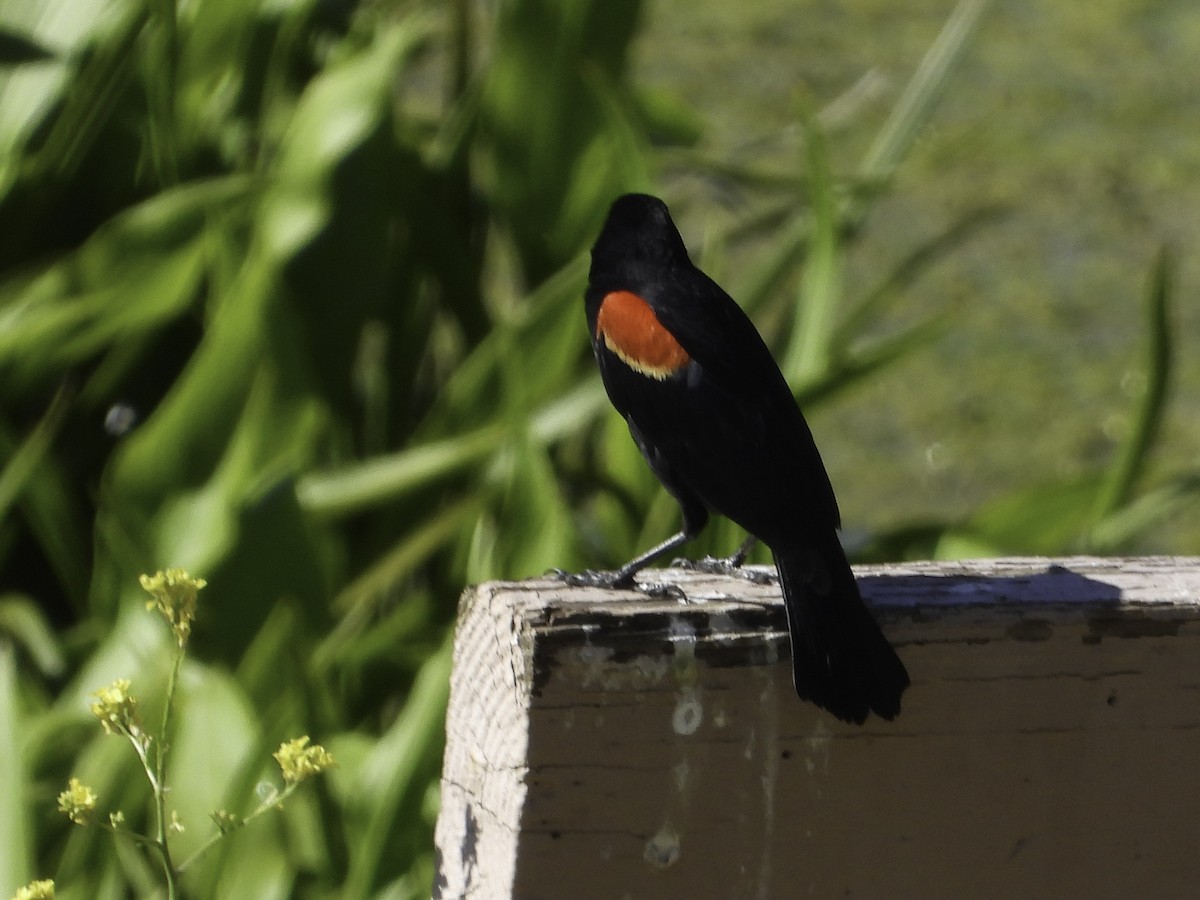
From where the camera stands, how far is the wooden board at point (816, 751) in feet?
2.98

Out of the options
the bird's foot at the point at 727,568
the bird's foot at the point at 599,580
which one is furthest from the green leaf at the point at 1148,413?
the bird's foot at the point at 599,580

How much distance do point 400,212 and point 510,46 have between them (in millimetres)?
293

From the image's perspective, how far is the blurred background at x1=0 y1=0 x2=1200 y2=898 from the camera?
172 centimetres

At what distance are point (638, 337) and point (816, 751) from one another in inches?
16.1

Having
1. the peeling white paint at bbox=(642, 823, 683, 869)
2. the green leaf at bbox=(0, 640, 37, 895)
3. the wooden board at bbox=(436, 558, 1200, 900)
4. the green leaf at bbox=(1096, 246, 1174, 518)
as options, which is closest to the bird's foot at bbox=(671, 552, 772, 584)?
the wooden board at bbox=(436, 558, 1200, 900)

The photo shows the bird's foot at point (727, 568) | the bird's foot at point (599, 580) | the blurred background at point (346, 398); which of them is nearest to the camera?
the bird's foot at point (599, 580)

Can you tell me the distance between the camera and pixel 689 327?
124 cm

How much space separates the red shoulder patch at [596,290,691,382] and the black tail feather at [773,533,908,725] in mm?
269

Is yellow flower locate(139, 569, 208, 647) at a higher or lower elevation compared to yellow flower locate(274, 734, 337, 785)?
higher

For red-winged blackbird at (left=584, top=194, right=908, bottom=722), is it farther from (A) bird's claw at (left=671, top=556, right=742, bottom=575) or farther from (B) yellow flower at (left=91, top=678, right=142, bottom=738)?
(B) yellow flower at (left=91, top=678, right=142, bottom=738)

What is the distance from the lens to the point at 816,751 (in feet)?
3.13

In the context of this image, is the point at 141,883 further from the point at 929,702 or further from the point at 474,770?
the point at 929,702

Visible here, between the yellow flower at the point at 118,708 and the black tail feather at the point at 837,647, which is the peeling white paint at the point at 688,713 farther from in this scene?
the yellow flower at the point at 118,708

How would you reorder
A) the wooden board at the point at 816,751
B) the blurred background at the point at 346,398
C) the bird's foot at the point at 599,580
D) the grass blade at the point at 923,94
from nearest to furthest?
the wooden board at the point at 816,751 → the bird's foot at the point at 599,580 → the blurred background at the point at 346,398 → the grass blade at the point at 923,94
